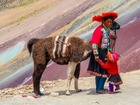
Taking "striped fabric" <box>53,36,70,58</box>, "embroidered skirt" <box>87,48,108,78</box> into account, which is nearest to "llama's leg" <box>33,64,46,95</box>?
"striped fabric" <box>53,36,70,58</box>

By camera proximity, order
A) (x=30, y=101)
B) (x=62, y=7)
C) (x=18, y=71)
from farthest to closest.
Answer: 1. (x=62, y=7)
2. (x=18, y=71)
3. (x=30, y=101)

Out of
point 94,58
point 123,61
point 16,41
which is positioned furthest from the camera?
point 16,41

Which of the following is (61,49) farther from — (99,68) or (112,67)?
(112,67)

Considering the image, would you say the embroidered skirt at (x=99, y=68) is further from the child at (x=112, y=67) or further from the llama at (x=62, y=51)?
the llama at (x=62, y=51)

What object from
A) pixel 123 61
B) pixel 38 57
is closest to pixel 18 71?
pixel 123 61

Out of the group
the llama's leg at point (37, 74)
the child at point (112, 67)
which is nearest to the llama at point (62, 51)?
the llama's leg at point (37, 74)

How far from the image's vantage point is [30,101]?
822 centimetres

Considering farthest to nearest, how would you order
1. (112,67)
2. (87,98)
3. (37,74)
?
1. (37,74)
2. (112,67)
3. (87,98)

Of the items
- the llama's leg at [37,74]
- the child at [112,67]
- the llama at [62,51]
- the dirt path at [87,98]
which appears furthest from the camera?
the llama's leg at [37,74]

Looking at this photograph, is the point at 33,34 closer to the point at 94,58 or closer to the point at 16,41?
the point at 16,41

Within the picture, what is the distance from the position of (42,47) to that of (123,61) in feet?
15.4

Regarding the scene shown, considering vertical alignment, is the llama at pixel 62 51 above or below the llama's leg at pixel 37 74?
above

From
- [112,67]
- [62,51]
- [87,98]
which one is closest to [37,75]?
[62,51]

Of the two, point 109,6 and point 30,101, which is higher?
point 109,6
